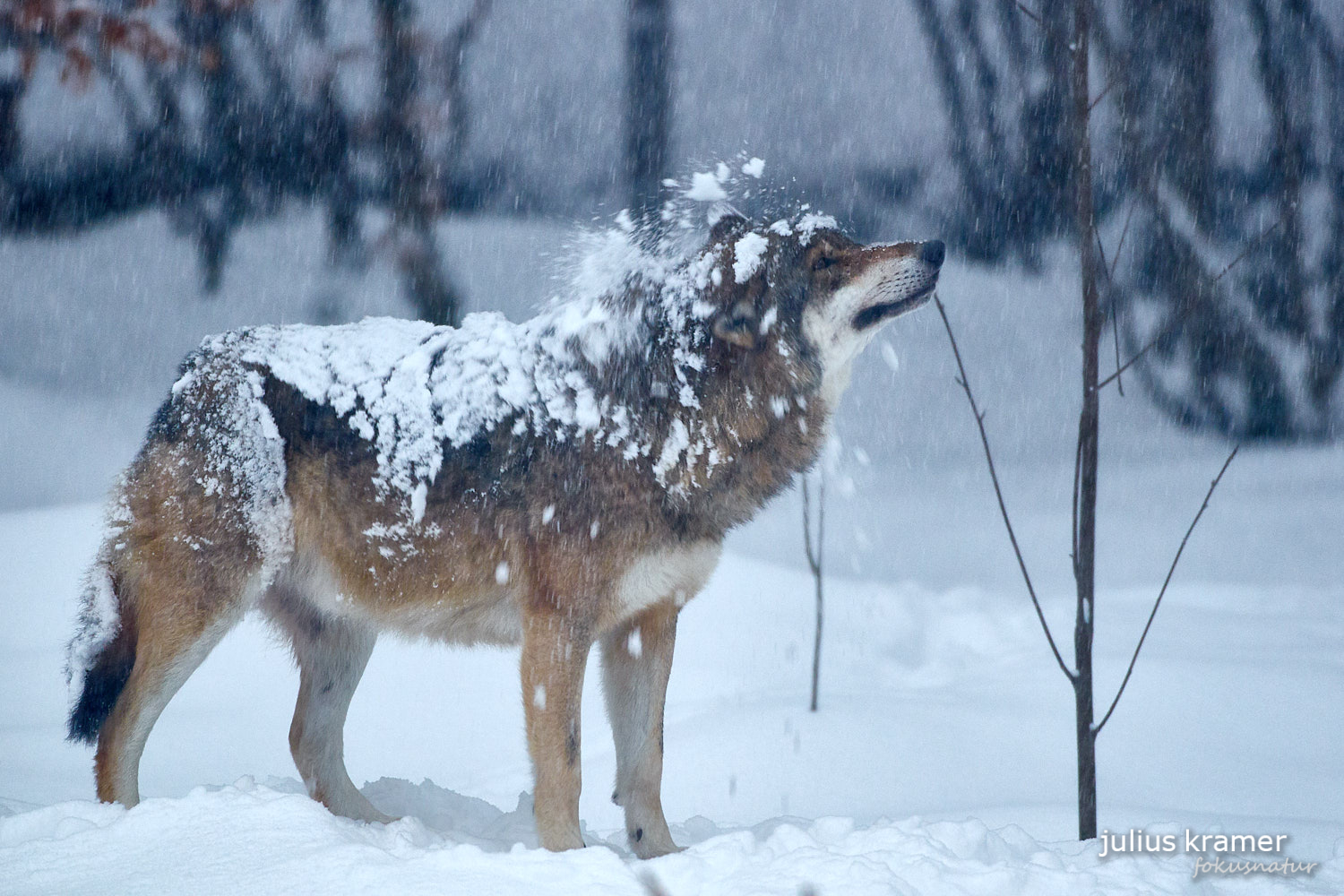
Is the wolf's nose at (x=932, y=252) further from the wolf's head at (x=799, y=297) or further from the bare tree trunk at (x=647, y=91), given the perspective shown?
the bare tree trunk at (x=647, y=91)

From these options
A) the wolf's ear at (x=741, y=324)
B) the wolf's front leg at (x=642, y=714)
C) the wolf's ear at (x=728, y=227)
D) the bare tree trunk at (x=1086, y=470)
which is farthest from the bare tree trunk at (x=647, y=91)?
the wolf's front leg at (x=642, y=714)

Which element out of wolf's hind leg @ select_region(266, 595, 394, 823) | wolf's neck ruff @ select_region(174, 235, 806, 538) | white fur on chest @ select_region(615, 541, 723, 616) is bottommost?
wolf's hind leg @ select_region(266, 595, 394, 823)

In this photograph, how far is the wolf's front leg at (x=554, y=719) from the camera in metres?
2.31

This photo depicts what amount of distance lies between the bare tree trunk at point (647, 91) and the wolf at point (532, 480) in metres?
2.72

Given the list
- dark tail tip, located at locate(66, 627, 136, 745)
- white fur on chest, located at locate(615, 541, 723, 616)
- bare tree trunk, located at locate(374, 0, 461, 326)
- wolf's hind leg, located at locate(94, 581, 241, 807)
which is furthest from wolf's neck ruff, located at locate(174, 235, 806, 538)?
bare tree trunk, located at locate(374, 0, 461, 326)

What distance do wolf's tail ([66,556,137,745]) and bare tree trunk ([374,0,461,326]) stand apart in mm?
2784

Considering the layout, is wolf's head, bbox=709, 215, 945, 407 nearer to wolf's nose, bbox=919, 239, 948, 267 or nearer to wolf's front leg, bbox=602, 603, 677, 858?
wolf's nose, bbox=919, 239, 948, 267

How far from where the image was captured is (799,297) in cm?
245

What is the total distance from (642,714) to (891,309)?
4.23 feet

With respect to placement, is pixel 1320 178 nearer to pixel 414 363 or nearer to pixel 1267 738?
pixel 1267 738

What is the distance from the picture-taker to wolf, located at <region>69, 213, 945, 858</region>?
7.75ft

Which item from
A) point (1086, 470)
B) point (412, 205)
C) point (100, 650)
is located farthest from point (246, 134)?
point (1086, 470)

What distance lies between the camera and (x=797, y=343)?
8.05 ft

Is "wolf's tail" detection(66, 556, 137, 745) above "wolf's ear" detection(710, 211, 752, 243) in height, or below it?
below
